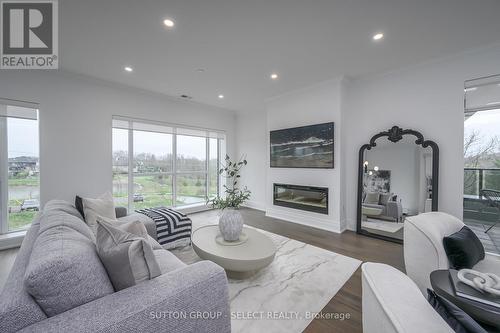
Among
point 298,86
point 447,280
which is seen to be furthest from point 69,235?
point 298,86

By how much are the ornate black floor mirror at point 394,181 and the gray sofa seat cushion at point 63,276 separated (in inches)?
149

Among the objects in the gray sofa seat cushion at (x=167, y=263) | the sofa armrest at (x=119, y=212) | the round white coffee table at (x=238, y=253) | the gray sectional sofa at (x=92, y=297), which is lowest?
the round white coffee table at (x=238, y=253)

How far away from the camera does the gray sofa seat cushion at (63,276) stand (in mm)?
808

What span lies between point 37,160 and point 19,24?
2.02 metres

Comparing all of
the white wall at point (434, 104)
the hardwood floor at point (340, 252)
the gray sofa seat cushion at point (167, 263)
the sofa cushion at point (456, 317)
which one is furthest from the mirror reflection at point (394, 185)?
the gray sofa seat cushion at point (167, 263)

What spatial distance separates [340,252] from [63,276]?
2991 mm

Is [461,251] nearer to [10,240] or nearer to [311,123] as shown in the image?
[311,123]

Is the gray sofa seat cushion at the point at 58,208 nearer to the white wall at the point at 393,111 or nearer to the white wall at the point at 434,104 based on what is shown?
the white wall at the point at 393,111

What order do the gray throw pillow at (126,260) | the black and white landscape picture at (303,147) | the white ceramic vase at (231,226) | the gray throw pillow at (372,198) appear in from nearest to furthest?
the gray throw pillow at (126,260)
the white ceramic vase at (231,226)
the gray throw pillow at (372,198)
the black and white landscape picture at (303,147)

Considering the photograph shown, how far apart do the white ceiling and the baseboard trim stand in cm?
269

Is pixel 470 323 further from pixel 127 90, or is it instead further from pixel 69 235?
pixel 127 90

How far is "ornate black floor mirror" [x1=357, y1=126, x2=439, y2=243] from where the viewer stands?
305 cm

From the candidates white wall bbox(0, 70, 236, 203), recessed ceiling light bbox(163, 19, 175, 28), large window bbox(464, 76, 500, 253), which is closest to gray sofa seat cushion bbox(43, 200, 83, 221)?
white wall bbox(0, 70, 236, 203)

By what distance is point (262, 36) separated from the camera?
2.43 m
